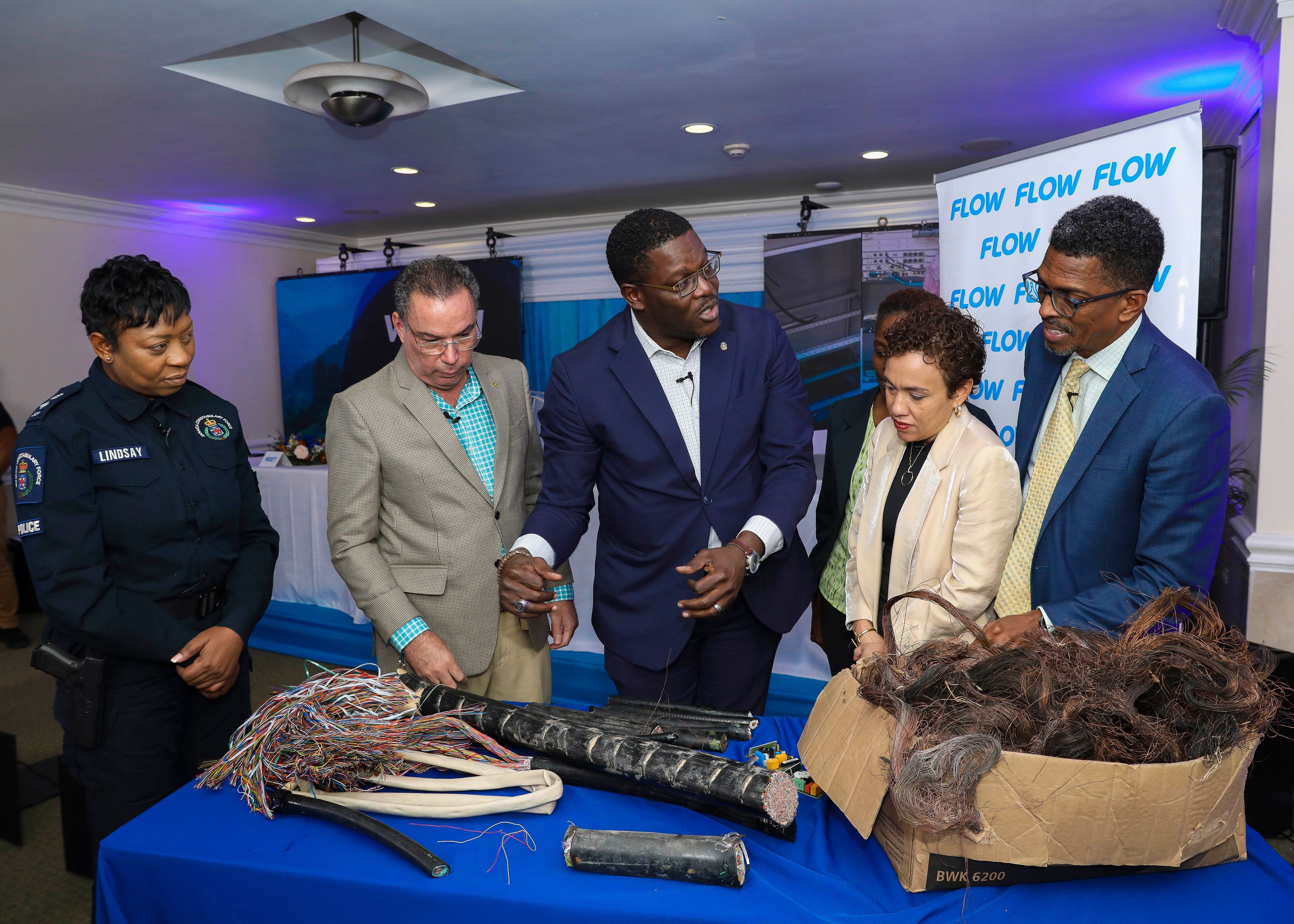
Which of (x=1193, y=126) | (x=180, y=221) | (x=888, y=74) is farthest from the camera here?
(x=180, y=221)

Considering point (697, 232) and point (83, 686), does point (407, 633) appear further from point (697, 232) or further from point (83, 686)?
point (697, 232)

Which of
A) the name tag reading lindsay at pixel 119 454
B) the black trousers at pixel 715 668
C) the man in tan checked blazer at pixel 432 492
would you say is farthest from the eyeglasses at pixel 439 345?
the black trousers at pixel 715 668

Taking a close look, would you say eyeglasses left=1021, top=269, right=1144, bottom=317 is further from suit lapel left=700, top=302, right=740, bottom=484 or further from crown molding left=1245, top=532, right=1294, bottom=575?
crown molding left=1245, top=532, right=1294, bottom=575

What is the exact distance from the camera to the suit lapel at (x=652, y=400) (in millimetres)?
1852

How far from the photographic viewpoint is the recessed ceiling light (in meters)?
4.91

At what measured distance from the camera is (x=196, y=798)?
54.4 inches

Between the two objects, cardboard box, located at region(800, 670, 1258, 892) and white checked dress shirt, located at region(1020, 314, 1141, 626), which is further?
white checked dress shirt, located at region(1020, 314, 1141, 626)

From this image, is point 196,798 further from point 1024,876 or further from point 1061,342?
point 1061,342

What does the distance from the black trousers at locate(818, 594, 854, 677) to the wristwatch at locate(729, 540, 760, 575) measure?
43 centimetres

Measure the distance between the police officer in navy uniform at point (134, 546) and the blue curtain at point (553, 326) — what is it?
16.5 feet

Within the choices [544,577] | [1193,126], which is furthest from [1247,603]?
[544,577]

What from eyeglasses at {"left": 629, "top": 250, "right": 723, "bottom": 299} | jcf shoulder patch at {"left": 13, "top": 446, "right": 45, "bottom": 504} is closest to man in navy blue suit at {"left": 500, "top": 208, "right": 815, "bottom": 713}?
eyeglasses at {"left": 629, "top": 250, "right": 723, "bottom": 299}

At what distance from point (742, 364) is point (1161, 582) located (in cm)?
95

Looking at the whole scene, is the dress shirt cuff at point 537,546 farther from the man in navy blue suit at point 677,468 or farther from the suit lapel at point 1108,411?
the suit lapel at point 1108,411
